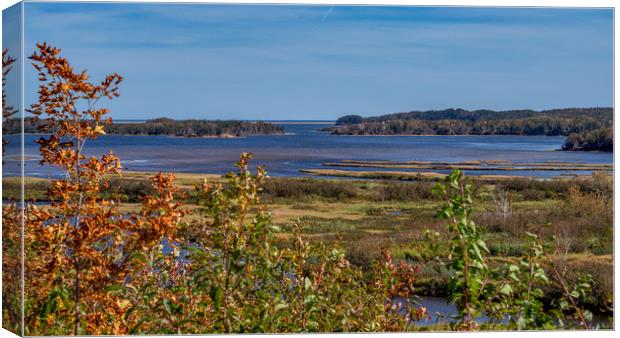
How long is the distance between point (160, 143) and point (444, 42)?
79.3 inches

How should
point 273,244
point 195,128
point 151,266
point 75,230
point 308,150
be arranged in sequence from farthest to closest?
point 308,150 < point 195,128 < point 273,244 < point 75,230 < point 151,266

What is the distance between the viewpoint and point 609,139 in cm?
601

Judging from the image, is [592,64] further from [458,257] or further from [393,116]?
[458,257]

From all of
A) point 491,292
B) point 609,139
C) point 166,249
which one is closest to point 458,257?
point 491,292

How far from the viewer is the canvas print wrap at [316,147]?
16.6ft

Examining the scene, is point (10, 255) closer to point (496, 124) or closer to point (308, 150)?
point (308, 150)

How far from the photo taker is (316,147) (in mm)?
6141

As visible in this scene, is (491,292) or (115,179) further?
(115,179)

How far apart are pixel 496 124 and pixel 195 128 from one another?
210 centimetres

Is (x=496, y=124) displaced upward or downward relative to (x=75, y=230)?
upward

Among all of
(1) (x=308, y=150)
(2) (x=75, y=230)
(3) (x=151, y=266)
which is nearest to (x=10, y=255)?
(2) (x=75, y=230)

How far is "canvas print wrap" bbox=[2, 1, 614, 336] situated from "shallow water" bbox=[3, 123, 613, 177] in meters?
0.01

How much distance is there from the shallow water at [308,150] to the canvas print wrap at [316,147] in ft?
0.05

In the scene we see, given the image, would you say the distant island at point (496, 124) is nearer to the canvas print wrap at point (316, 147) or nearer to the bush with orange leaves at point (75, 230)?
the canvas print wrap at point (316, 147)
